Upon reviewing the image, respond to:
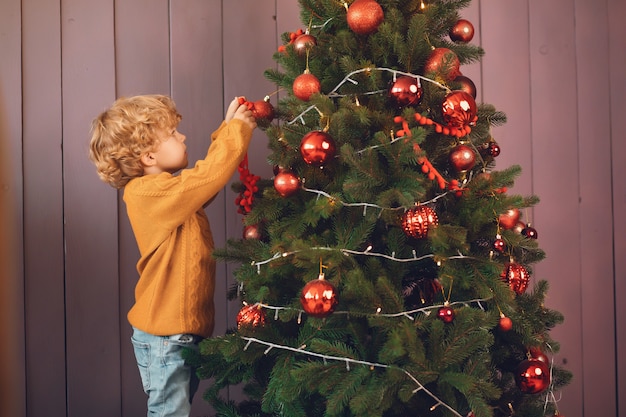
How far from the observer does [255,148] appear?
6.38ft

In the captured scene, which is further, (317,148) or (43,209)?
(43,209)

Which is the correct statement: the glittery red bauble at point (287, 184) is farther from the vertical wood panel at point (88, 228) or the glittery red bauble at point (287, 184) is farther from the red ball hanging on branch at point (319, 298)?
the vertical wood panel at point (88, 228)

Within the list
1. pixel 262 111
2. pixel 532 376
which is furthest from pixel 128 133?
pixel 532 376

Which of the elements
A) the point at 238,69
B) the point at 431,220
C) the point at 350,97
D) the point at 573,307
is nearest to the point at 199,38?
the point at 238,69

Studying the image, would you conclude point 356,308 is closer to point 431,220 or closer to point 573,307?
point 431,220

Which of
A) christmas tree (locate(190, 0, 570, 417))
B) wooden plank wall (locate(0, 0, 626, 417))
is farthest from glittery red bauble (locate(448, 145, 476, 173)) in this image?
wooden plank wall (locate(0, 0, 626, 417))

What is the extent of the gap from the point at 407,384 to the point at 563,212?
1.25 m

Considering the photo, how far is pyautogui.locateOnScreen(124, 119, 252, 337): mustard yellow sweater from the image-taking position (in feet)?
4.71

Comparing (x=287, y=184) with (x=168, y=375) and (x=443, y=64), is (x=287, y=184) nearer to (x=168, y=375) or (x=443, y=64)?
(x=443, y=64)

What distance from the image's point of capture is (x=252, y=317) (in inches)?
51.2

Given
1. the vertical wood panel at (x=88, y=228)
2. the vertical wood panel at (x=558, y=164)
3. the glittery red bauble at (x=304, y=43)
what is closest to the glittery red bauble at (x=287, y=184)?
the glittery red bauble at (x=304, y=43)

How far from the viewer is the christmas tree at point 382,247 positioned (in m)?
1.18

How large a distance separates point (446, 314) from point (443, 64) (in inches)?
19.3

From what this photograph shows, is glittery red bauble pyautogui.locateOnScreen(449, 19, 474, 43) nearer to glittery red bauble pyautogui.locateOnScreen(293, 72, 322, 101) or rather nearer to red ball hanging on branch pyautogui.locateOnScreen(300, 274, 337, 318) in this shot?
glittery red bauble pyautogui.locateOnScreen(293, 72, 322, 101)
